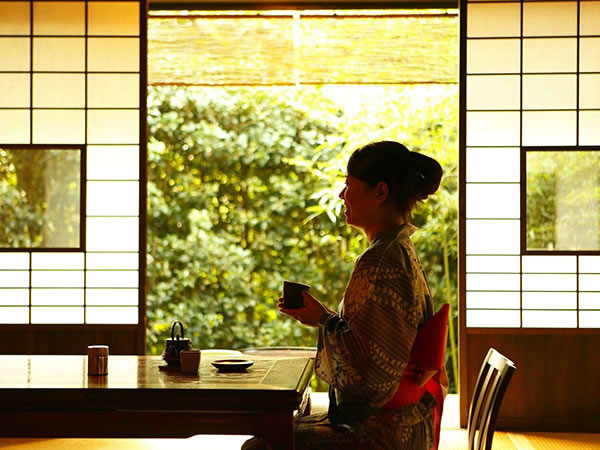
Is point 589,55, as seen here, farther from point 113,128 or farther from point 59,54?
point 59,54

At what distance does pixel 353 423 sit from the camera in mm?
2051

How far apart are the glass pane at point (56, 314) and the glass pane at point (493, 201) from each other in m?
2.46

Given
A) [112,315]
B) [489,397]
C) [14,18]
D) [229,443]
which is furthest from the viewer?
[14,18]

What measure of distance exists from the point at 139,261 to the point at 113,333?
1.50 ft

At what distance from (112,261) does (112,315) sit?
33cm

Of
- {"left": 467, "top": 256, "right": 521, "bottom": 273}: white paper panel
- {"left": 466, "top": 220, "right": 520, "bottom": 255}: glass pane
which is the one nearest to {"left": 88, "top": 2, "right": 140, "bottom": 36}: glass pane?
{"left": 466, "top": 220, "right": 520, "bottom": 255}: glass pane

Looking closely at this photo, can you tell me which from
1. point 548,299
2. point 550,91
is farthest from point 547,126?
point 548,299

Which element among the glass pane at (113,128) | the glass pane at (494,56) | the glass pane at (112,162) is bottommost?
the glass pane at (112,162)

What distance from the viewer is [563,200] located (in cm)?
476

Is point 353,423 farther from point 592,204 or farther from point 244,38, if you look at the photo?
point 244,38

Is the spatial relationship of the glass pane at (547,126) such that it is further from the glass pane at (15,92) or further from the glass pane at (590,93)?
the glass pane at (15,92)

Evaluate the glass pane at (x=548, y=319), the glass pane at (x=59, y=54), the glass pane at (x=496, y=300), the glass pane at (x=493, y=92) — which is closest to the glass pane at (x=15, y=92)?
the glass pane at (x=59, y=54)

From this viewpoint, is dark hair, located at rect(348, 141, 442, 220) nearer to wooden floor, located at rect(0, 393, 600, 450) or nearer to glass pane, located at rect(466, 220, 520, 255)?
wooden floor, located at rect(0, 393, 600, 450)

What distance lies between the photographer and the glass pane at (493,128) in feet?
15.7
